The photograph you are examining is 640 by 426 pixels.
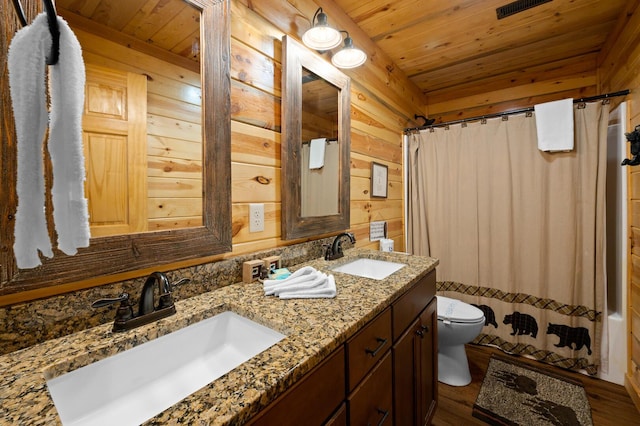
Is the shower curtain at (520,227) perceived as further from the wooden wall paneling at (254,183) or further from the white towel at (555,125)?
the wooden wall paneling at (254,183)

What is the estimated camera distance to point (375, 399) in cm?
91

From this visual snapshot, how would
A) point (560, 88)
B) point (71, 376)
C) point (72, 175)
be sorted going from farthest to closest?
point (560, 88), point (71, 376), point (72, 175)

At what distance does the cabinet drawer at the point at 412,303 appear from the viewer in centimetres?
107

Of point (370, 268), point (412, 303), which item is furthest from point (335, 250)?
point (412, 303)

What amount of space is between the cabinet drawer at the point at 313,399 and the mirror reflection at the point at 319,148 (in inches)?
32.2

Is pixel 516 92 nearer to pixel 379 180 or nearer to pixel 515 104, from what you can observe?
pixel 515 104

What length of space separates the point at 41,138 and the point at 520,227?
265cm

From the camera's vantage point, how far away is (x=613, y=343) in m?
Answer: 1.83

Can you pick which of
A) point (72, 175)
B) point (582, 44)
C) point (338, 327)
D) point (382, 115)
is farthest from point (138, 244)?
point (582, 44)

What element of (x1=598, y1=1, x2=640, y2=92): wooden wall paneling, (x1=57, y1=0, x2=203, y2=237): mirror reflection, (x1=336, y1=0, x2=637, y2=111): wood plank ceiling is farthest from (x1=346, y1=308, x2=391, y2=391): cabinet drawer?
(x1=598, y1=1, x2=640, y2=92): wooden wall paneling

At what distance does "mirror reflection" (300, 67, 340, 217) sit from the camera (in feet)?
4.66

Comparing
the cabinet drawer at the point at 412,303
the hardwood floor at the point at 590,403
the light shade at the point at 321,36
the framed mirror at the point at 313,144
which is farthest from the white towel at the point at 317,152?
the hardwood floor at the point at 590,403

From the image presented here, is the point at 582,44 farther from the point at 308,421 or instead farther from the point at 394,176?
the point at 308,421

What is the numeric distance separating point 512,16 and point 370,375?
2342mm
